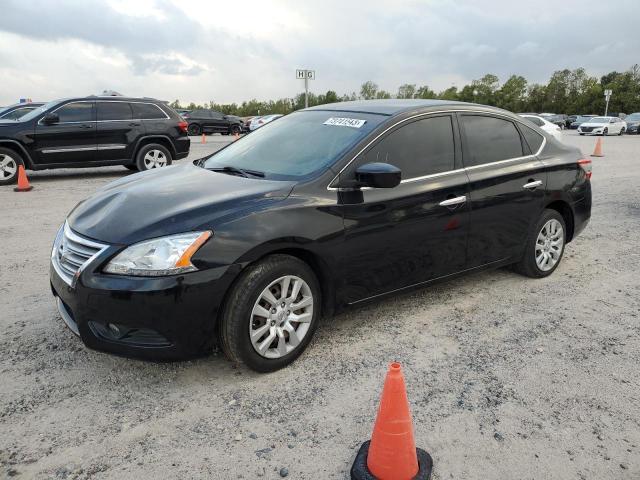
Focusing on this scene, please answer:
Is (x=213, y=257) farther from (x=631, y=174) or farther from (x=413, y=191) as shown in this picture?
(x=631, y=174)

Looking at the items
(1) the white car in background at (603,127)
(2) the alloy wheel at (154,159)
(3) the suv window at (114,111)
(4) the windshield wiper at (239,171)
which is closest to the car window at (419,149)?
(4) the windshield wiper at (239,171)

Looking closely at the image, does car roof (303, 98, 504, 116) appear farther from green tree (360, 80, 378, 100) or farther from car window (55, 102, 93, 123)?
green tree (360, 80, 378, 100)

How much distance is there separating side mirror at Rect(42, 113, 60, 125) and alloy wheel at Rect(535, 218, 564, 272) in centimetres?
946

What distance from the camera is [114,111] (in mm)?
11109

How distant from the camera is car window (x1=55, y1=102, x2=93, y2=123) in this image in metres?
10.6

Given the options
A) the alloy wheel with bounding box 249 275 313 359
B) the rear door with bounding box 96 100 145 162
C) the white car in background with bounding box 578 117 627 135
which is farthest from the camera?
the white car in background with bounding box 578 117 627 135

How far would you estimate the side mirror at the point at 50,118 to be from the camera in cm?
1045

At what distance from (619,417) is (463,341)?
1.10m

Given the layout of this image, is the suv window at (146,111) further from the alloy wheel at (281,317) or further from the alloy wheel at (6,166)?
the alloy wheel at (281,317)

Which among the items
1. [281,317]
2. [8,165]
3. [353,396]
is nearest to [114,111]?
[8,165]

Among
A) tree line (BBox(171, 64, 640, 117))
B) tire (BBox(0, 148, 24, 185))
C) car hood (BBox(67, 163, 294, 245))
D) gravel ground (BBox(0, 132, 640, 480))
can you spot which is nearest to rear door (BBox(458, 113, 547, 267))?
gravel ground (BBox(0, 132, 640, 480))

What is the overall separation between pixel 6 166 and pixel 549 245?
32.8 ft

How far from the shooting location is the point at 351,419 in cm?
285

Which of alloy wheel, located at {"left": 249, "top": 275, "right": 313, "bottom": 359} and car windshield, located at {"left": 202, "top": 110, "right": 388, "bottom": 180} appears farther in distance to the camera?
car windshield, located at {"left": 202, "top": 110, "right": 388, "bottom": 180}
